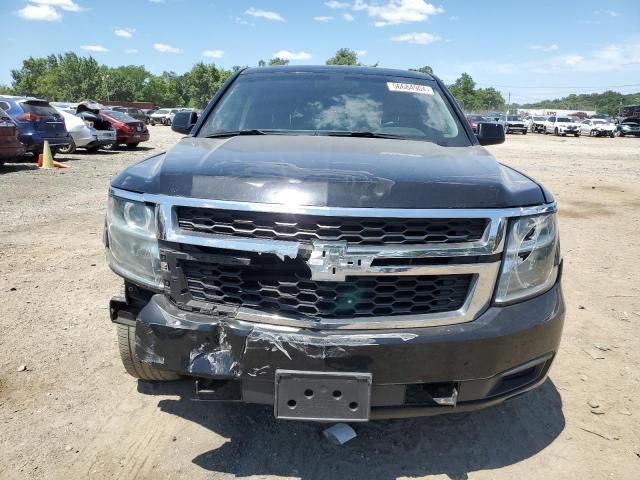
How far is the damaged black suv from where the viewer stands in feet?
6.33

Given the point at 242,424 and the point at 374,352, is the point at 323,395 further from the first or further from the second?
the point at 242,424

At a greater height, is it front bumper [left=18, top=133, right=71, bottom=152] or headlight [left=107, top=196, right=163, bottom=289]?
headlight [left=107, top=196, right=163, bottom=289]

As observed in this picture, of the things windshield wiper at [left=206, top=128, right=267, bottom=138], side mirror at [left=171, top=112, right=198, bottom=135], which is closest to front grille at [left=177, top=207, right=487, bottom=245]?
windshield wiper at [left=206, top=128, right=267, bottom=138]

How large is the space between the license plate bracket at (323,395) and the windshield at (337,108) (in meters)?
1.67

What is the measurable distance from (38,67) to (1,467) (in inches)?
4535

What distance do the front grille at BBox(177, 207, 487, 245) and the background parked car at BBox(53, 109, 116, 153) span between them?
14.9 m

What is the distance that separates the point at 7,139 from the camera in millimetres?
11109

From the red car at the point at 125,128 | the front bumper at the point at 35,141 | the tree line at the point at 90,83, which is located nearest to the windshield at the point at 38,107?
the front bumper at the point at 35,141

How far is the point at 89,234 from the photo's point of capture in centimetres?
625

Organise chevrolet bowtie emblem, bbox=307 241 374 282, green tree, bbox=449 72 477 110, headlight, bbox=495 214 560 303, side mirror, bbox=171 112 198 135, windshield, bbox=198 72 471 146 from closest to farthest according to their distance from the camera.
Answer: chevrolet bowtie emblem, bbox=307 241 374 282 < headlight, bbox=495 214 560 303 < windshield, bbox=198 72 471 146 < side mirror, bbox=171 112 198 135 < green tree, bbox=449 72 477 110

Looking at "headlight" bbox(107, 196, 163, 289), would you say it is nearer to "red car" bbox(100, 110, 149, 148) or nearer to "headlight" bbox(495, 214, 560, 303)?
"headlight" bbox(495, 214, 560, 303)

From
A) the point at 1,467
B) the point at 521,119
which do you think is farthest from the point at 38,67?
the point at 1,467

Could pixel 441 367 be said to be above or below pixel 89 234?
above

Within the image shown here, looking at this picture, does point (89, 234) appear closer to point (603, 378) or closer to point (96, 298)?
point (96, 298)
